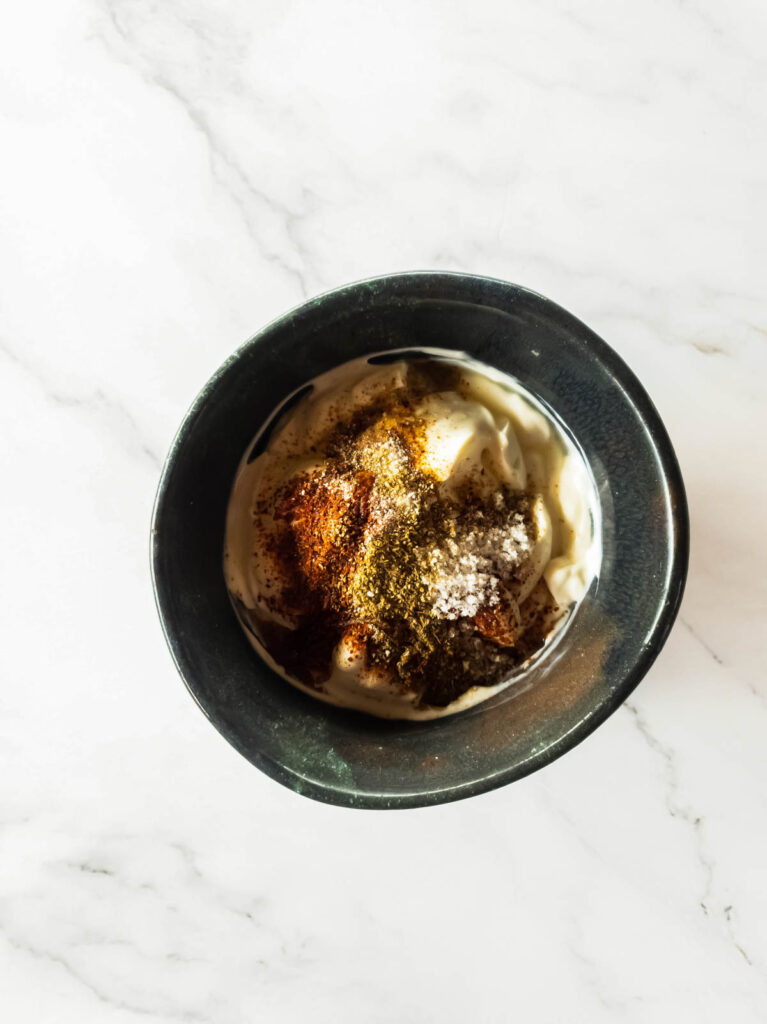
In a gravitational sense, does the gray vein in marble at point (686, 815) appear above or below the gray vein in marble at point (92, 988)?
above

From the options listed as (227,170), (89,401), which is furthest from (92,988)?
(227,170)

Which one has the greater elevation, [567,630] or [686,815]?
[567,630]

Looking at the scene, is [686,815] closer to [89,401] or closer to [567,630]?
[567,630]

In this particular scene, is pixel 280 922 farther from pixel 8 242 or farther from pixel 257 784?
pixel 8 242

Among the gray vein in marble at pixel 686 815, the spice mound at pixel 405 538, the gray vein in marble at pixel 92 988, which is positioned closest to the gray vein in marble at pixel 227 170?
the spice mound at pixel 405 538

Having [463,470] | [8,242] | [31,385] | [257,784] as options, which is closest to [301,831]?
[257,784]

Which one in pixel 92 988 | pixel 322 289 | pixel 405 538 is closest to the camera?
pixel 405 538

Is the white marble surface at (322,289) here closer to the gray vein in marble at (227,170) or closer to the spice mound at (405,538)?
the gray vein in marble at (227,170)
